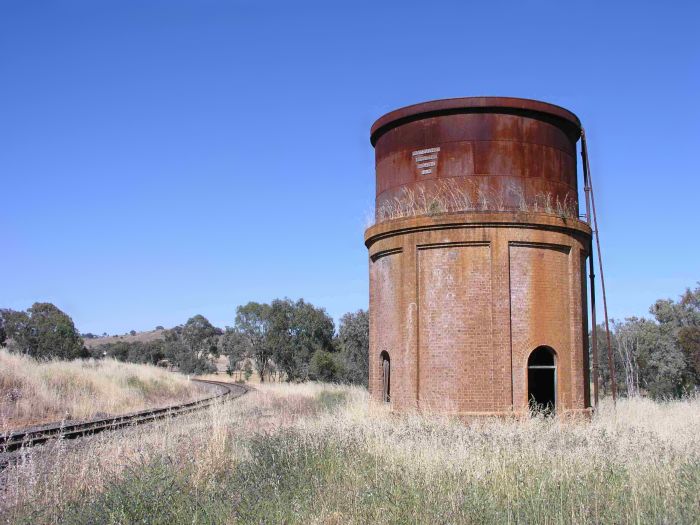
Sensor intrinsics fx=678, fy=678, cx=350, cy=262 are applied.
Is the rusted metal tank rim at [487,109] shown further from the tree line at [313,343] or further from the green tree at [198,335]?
the green tree at [198,335]

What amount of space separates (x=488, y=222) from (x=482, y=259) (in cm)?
→ 80

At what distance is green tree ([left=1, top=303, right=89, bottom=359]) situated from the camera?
5500cm

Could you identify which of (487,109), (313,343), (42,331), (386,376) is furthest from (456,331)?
(42,331)

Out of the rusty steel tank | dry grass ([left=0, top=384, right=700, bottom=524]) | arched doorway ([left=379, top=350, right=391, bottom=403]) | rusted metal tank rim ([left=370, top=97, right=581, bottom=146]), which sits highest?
rusted metal tank rim ([left=370, top=97, right=581, bottom=146])

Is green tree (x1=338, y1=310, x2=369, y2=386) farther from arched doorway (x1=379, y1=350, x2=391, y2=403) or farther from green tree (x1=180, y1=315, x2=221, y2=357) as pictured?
green tree (x1=180, y1=315, x2=221, y2=357)

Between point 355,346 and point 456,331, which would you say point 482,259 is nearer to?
point 456,331

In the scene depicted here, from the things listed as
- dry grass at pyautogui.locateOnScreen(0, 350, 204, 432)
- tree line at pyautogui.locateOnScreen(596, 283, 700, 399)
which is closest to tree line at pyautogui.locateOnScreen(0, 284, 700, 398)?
tree line at pyautogui.locateOnScreen(596, 283, 700, 399)

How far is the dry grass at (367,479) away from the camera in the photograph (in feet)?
21.2

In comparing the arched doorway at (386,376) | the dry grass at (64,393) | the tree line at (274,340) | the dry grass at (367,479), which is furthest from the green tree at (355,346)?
the dry grass at (367,479)

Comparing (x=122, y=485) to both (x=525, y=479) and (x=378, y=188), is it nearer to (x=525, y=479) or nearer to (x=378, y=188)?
(x=525, y=479)

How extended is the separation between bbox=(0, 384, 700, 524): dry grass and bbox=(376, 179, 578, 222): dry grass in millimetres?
5111

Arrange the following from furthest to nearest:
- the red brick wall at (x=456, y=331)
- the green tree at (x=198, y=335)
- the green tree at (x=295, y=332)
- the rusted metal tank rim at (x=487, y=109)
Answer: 1. the green tree at (x=198, y=335)
2. the green tree at (x=295, y=332)
3. the rusted metal tank rim at (x=487, y=109)
4. the red brick wall at (x=456, y=331)

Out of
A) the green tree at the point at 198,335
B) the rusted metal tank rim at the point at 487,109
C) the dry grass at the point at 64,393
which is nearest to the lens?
the rusted metal tank rim at the point at 487,109

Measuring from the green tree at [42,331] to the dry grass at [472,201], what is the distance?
153 ft
